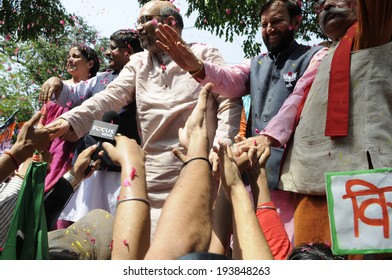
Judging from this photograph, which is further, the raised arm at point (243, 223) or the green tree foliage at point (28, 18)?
the green tree foliage at point (28, 18)

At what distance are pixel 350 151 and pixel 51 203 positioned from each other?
151 cm

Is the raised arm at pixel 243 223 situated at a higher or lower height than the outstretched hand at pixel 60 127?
lower

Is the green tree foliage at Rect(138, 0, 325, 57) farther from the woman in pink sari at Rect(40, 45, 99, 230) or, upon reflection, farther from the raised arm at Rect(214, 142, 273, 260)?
the raised arm at Rect(214, 142, 273, 260)

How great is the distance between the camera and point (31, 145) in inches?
115

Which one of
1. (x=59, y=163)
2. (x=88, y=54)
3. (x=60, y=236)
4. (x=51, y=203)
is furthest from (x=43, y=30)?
(x=60, y=236)

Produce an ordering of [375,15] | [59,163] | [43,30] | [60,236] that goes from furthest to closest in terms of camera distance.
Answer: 1. [43,30]
2. [59,163]
3. [375,15]
4. [60,236]


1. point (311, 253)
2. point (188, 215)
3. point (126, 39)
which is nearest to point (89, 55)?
point (126, 39)

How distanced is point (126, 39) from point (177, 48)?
5.57 ft

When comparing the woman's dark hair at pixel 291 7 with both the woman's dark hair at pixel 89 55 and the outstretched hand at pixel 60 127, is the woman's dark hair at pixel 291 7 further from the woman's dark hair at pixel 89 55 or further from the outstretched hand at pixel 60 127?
the woman's dark hair at pixel 89 55

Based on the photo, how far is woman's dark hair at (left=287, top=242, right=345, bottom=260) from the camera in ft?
7.08

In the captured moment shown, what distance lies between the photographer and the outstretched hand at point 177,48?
3.28 meters

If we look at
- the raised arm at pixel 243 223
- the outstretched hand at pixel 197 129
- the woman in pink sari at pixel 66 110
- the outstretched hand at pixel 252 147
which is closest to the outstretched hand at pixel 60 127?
the woman in pink sari at pixel 66 110
